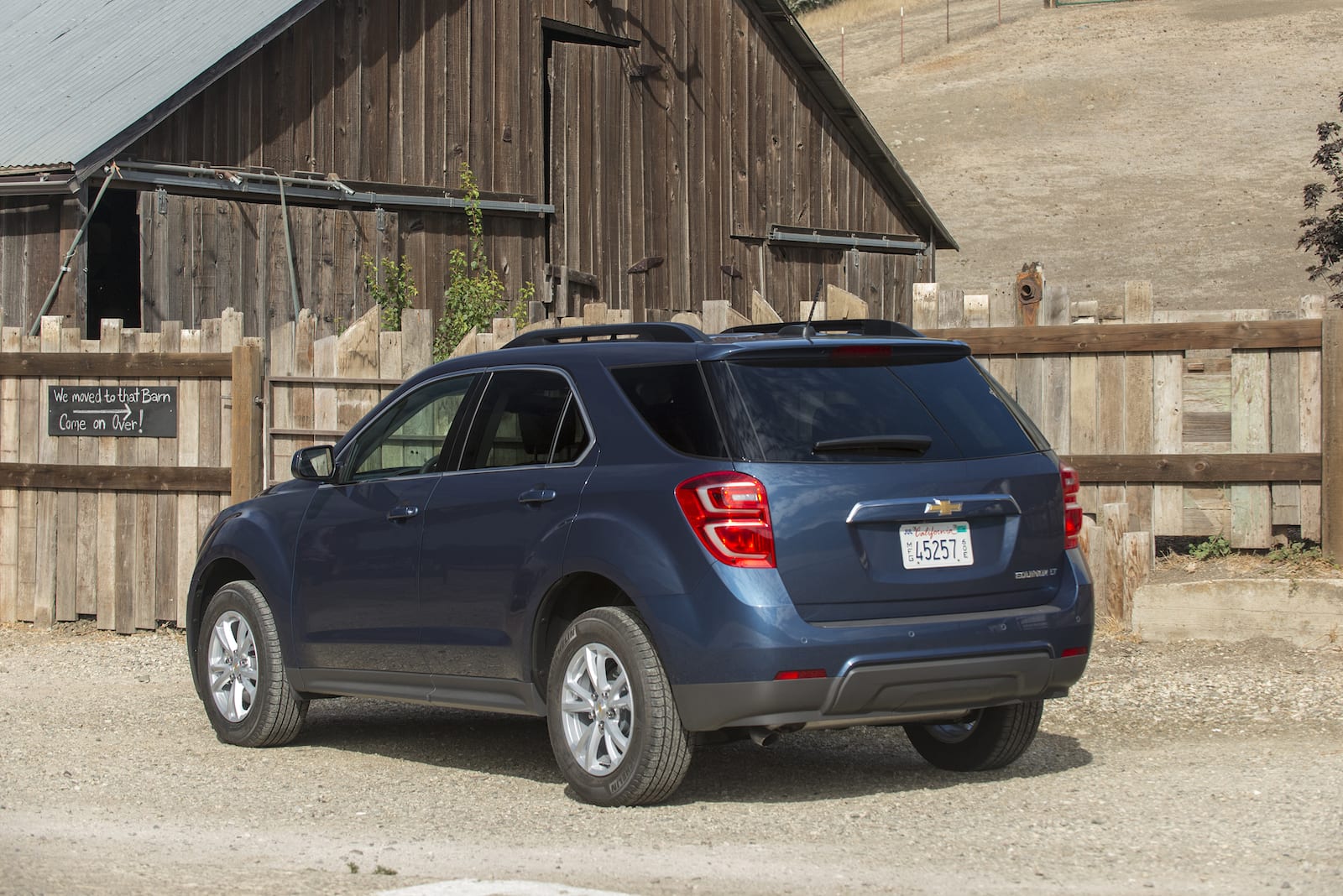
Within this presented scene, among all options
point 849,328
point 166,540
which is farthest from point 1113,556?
point 166,540

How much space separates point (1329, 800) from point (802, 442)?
243 centimetres

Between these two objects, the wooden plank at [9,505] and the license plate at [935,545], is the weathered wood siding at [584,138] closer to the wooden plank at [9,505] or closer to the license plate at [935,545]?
the wooden plank at [9,505]

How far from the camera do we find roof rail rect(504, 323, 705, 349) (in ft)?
22.6

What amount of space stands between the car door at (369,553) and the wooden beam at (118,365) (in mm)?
4264

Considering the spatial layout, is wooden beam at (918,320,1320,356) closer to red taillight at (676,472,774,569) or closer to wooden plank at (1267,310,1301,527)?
wooden plank at (1267,310,1301,527)

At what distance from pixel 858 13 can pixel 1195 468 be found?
74.4 m

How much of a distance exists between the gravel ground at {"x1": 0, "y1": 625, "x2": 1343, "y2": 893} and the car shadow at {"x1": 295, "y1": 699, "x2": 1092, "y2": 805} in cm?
2

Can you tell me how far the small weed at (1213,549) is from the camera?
10.8 m

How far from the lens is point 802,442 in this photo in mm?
6312

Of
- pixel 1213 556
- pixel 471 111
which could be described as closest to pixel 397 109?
pixel 471 111

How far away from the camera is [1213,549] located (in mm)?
10844

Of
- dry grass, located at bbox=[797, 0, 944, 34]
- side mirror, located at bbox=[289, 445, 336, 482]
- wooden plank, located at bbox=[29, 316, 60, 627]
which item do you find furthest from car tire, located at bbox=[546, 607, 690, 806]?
dry grass, located at bbox=[797, 0, 944, 34]

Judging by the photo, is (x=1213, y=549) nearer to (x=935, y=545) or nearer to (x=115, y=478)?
(x=935, y=545)

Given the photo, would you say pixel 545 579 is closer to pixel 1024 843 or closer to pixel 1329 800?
pixel 1024 843
